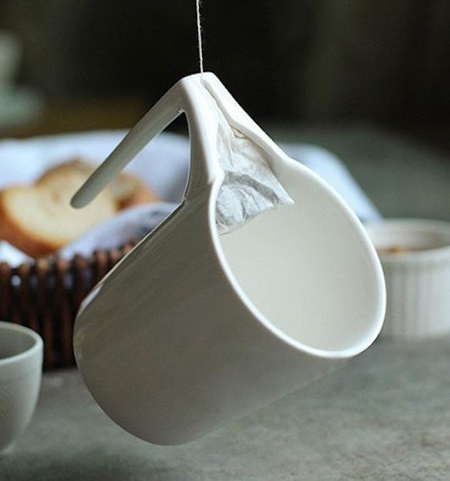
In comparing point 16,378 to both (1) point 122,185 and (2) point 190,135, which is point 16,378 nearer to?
(2) point 190,135

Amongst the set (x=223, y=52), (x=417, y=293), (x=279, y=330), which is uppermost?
(x=279, y=330)

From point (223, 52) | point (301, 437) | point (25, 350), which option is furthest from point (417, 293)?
point (223, 52)

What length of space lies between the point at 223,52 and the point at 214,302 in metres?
2.13

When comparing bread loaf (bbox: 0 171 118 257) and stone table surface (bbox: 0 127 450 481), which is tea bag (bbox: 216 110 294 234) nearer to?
stone table surface (bbox: 0 127 450 481)

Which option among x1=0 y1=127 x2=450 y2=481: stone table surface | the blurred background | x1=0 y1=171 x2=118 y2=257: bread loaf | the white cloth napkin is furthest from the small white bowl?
the blurred background

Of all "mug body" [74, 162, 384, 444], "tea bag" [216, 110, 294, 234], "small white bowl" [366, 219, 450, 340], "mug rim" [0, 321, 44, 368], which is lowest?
"small white bowl" [366, 219, 450, 340]

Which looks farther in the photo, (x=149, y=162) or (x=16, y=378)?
(x=149, y=162)

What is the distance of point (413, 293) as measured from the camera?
2.78 feet

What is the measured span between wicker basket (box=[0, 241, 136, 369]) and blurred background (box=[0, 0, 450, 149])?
5.77ft

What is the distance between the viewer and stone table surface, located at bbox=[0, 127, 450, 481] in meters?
0.62

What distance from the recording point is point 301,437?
0.67 m

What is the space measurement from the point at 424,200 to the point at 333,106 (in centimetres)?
137

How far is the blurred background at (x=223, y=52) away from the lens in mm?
2551

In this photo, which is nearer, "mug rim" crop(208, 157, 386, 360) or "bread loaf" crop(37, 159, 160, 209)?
"mug rim" crop(208, 157, 386, 360)
